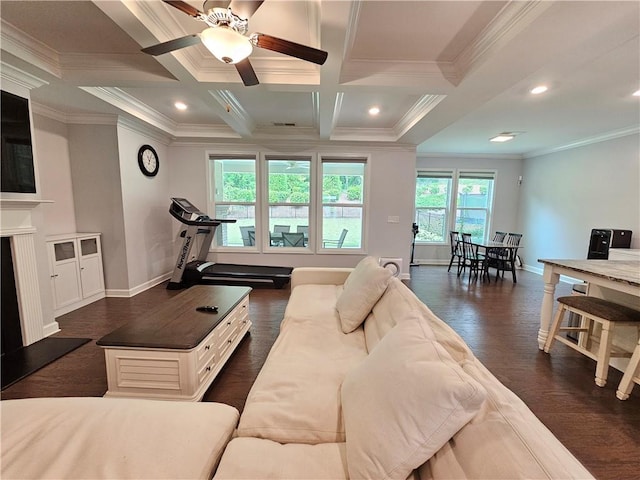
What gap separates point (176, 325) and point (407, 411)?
172 centimetres

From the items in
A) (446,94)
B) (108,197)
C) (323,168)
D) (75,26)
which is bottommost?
(108,197)

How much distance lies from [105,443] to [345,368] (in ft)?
3.49

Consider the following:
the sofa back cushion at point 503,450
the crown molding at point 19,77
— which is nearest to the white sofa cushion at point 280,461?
the sofa back cushion at point 503,450

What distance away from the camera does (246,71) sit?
6.80 feet

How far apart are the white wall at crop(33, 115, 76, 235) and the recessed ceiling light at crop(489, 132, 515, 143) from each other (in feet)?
22.4

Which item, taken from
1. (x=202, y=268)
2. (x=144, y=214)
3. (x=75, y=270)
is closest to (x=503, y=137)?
(x=202, y=268)

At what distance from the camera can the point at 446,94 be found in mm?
2799

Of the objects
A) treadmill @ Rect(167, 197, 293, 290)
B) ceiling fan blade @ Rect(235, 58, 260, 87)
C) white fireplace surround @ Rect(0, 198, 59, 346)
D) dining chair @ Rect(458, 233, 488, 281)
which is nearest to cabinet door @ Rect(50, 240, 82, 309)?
white fireplace surround @ Rect(0, 198, 59, 346)

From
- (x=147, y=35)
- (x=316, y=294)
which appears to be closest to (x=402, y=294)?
(x=316, y=294)

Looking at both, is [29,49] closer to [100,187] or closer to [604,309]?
[100,187]

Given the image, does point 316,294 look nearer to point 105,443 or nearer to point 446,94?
point 105,443

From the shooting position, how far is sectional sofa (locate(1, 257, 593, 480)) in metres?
0.76

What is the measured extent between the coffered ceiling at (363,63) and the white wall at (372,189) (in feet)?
2.58

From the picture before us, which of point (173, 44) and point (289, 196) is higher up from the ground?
point (173, 44)
